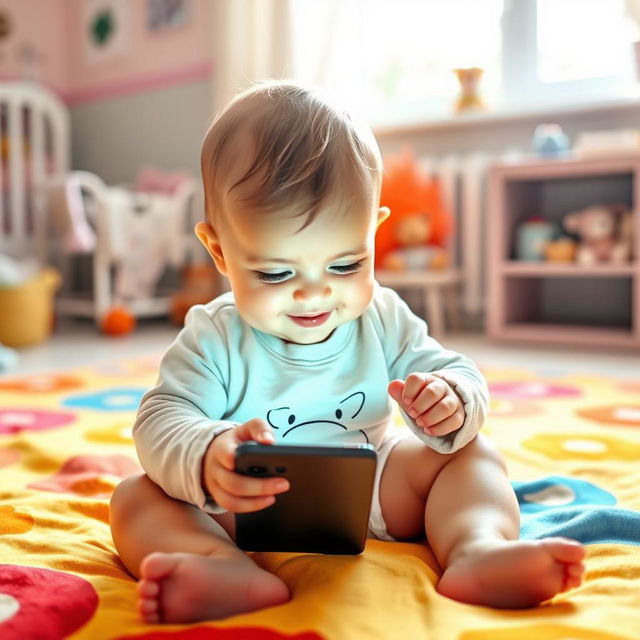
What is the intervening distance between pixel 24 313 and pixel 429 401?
2.08 metres

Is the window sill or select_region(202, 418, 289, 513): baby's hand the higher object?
the window sill

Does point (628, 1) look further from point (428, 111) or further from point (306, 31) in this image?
point (306, 31)

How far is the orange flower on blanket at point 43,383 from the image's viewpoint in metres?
Answer: 1.64

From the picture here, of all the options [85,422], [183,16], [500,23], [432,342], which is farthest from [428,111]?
[432,342]

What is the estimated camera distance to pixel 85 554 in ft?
2.23

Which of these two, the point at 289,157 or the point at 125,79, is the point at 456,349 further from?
the point at 125,79

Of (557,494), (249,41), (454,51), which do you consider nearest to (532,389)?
(557,494)

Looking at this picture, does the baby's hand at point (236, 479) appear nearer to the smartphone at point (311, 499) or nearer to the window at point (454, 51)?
the smartphone at point (311, 499)

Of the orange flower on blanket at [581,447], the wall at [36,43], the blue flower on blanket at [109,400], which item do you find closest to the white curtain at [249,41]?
the wall at [36,43]

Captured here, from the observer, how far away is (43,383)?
5.59ft

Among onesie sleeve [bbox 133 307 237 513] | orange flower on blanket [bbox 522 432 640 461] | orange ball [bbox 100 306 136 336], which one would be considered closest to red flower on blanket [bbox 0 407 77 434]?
onesie sleeve [bbox 133 307 237 513]

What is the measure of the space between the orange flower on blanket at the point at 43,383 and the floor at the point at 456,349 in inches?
5.5

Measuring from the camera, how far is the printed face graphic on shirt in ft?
2.30

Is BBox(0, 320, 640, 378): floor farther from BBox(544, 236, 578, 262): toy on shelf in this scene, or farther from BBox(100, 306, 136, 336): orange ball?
BBox(544, 236, 578, 262): toy on shelf
